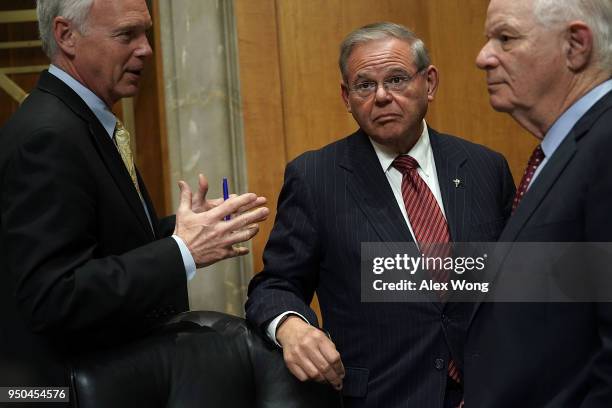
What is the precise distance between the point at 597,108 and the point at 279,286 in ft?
2.62

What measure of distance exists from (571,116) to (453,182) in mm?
549

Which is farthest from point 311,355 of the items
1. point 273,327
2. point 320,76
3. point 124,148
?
point 320,76

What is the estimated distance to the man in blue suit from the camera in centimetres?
140

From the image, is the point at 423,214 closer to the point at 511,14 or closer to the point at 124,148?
the point at 511,14

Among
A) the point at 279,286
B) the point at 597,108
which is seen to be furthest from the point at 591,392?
the point at 279,286

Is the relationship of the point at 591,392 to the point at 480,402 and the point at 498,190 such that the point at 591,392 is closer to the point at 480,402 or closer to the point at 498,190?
the point at 480,402

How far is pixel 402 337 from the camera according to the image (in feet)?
6.34

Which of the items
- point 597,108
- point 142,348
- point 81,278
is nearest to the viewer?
point 597,108

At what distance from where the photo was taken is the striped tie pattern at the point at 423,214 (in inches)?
78.3

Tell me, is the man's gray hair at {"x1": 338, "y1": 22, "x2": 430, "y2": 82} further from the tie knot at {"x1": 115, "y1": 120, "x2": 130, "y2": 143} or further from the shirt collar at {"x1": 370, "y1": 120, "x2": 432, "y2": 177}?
the tie knot at {"x1": 115, "y1": 120, "x2": 130, "y2": 143}

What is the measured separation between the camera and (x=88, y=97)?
1863mm

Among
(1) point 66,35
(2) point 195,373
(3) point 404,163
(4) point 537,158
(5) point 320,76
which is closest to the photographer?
(4) point 537,158

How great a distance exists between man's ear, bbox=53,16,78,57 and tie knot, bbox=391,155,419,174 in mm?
771

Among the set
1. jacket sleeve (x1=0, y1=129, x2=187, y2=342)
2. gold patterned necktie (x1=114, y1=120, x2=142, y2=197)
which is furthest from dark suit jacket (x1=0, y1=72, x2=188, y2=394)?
gold patterned necktie (x1=114, y1=120, x2=142, y2=197)
